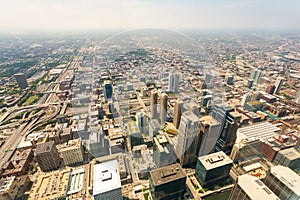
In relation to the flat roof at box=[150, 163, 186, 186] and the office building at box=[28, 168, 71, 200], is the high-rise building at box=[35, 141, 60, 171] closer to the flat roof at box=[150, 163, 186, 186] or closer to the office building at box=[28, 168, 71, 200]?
the office building at box=[28, 168, 71, 200]

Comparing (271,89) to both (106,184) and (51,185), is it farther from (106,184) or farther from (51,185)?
(51,185)

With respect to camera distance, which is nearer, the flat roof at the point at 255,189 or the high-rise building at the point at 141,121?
the flat roof at the point at 255,189

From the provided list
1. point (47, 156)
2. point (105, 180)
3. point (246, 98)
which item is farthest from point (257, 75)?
point (47, 156)

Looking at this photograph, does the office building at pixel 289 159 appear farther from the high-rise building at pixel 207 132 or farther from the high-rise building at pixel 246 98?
the high-rise building at pixel 246 98

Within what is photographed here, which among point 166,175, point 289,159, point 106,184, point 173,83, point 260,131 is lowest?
point 260,131

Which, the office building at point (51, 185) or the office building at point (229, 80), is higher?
the office building at point (229, 80)

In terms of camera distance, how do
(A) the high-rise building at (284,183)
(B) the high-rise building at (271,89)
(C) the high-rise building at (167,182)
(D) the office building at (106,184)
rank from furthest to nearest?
(B) the high-rise building at (271,89), (C) the high-rise building at (167,182), (A) the high-rise building at (284,183), (D) the office building at (106,184)

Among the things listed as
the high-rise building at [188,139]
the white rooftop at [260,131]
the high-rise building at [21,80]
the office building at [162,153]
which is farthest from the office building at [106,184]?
the high-rise building at [21,80]
